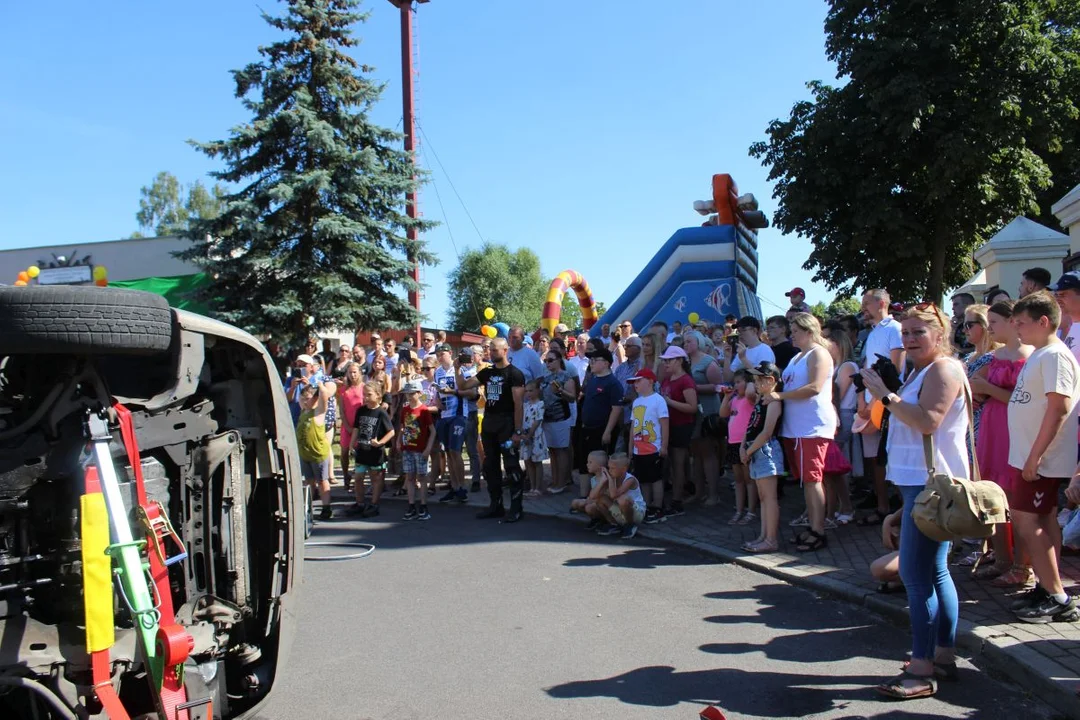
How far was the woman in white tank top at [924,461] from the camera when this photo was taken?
4.11 meters

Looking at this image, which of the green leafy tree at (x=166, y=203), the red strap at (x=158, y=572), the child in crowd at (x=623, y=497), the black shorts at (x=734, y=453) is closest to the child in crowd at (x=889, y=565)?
the black shorts at (x=734, y=453)

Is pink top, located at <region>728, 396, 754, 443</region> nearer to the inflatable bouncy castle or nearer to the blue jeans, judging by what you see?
the blue jeans

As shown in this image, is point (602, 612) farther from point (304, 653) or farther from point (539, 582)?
point (304, 653)

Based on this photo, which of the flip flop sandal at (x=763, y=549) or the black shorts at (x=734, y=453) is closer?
the flip flop sandal at (x=763, y=549)

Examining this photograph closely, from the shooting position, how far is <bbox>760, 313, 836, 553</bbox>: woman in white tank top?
6805 millimetres

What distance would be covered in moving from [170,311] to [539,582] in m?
4.07

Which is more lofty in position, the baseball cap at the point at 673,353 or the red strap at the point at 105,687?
the baseball cap at the point at 673,353

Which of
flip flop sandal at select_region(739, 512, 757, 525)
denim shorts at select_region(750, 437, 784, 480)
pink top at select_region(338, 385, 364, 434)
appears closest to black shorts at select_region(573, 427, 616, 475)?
flip flop sandal at select_region(739, 512, 757, 525)

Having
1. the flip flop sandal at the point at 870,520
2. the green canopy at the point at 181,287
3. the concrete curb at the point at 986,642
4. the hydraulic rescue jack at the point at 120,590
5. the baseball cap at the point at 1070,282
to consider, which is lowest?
the concrete curb at the point at 986,642

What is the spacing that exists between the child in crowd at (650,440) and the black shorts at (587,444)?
838 mm

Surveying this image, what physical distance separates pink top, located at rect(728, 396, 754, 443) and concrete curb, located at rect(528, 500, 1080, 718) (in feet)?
4.31

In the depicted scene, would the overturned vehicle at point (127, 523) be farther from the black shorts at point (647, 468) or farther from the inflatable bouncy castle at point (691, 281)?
the inflatable bouncy castle at point (691, 281)

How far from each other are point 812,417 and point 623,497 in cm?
214

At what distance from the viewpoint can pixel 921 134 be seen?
20516mm
